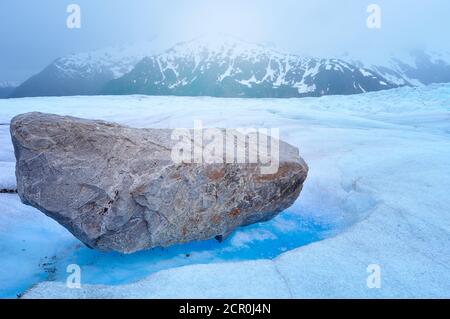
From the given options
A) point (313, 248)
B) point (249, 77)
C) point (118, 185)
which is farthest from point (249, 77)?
point (313, 248)

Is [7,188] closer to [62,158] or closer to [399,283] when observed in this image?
[62,158]

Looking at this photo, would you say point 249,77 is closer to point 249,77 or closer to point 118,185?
point 249,77

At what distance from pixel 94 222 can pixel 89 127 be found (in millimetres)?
1214

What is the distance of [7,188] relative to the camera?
5.84 meters

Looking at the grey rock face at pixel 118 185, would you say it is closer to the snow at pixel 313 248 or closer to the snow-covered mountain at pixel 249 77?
the snow at pixel 313 248

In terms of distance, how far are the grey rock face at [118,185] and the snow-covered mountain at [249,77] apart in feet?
460

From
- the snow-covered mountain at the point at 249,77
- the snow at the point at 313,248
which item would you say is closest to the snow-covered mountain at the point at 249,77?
the snow-covered mountain at the point at 249,77

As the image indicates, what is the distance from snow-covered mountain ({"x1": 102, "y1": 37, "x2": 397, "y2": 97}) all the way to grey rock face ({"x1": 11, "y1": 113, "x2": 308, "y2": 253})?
460 ft

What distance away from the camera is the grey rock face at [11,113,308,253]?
374cm

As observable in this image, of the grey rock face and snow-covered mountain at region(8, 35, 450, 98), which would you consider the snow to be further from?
snow-covered mountain at region(8, 35, 450, 98)

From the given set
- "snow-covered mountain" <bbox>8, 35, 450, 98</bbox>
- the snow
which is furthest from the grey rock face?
"snow-covered mountain" <bbox>8, 35, 450, 98</bbox>

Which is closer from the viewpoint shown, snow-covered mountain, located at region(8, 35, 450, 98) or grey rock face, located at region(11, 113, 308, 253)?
grey rock face, located at region(11, 113, 308, 253)

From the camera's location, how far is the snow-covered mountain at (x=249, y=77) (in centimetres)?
14675

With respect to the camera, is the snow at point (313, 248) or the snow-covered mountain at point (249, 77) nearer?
the snow at point (313, 248)
